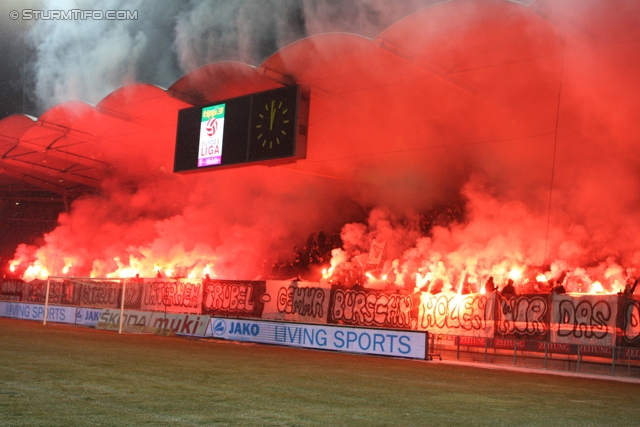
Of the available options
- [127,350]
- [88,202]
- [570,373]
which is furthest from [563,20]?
[88,202]

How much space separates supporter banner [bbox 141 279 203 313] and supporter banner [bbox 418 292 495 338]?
447 inches

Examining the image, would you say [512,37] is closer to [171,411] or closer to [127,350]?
[127,350]

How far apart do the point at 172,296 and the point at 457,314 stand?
47.2 ft

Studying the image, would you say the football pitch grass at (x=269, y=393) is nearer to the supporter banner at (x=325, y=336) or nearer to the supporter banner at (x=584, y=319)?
the supporter banner at (x=584, y=319)

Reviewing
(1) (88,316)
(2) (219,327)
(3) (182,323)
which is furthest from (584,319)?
(1) (88,316)

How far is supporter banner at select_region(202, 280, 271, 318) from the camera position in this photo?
27.3 m

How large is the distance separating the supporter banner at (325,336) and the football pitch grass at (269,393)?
289 cm

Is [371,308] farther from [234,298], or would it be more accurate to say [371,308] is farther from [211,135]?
[211,135]

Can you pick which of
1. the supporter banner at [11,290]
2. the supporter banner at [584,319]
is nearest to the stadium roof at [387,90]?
the supporter banner at [584,319]

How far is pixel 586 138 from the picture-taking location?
22.4 m

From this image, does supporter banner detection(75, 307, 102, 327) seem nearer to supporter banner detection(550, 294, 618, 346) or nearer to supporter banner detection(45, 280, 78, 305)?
supporter banner detection(45, 280, 78, 305)

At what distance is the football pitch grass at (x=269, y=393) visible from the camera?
7.49 metres

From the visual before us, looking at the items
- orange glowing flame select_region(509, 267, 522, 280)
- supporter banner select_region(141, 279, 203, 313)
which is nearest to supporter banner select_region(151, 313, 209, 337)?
supporter banner select_region(141, 279, 203, 313)

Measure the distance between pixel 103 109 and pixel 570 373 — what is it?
806 inches
